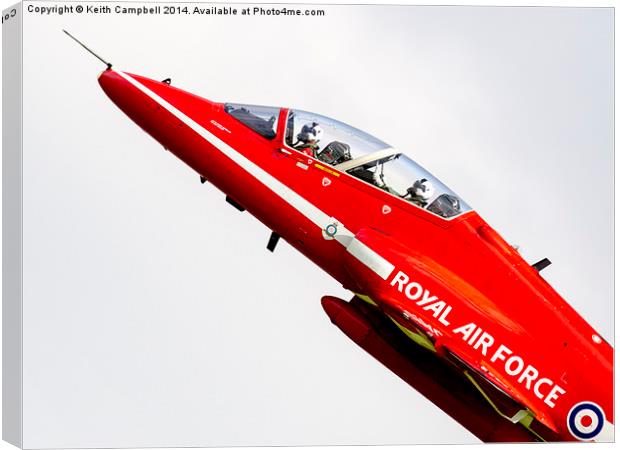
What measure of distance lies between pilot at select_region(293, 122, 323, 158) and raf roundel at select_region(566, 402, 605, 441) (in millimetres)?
4904

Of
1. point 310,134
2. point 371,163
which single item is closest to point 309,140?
point 310,134

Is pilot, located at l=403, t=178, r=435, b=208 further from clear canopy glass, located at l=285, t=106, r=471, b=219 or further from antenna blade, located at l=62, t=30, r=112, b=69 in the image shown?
antenna blade, located at l=62, t=30, r=112, b=69

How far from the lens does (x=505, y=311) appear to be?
54.0 feet

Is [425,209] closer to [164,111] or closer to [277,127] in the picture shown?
[277,127]

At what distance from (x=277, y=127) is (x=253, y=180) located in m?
0.80

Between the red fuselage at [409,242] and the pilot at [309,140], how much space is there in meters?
0.11

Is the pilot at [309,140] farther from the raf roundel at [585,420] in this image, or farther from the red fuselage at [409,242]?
the raf roundel at [585,420]

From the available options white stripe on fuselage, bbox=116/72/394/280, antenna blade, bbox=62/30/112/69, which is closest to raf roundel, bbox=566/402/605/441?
white stripe on fuselage, bbox=116/72/394/280

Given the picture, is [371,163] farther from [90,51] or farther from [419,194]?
[90,51]

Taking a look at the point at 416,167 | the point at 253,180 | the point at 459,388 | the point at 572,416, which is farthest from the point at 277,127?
the point at 572,416

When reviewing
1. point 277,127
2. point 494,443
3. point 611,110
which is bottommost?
point 494,443

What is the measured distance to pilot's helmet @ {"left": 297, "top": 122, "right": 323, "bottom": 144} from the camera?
16609mm

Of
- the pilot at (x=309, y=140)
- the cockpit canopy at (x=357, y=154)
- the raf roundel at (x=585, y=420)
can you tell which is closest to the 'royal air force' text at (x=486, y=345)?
the raf roundel at (x=585, y=420)

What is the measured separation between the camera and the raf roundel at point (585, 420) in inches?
650
